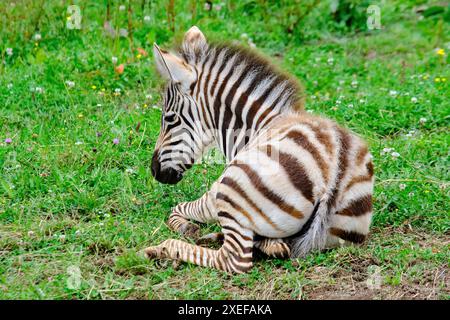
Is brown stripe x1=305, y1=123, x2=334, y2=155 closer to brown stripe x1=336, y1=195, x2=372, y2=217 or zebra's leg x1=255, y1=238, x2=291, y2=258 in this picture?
brown stripe x1=336, y1=195, x2=372, y2=217

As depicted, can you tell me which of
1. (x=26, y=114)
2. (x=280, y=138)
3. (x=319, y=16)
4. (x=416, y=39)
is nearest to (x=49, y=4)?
(x=26, y=114)

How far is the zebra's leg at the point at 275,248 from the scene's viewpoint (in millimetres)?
5738

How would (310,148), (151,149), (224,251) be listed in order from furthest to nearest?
1. (151,149)
2. (224,251)
3. (310,148)

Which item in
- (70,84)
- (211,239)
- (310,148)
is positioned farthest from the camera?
(70,84)

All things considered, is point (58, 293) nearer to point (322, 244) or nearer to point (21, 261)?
point (21, 261)

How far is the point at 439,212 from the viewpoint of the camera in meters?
6.50

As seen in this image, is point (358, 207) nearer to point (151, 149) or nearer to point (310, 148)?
point (310, 148)

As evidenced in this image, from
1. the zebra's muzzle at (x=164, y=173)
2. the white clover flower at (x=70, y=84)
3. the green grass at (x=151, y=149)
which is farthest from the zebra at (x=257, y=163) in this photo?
the white clover flower at (x=70, y=84)

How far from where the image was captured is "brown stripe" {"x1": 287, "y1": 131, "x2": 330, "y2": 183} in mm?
5547

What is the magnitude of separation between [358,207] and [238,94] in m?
1.45

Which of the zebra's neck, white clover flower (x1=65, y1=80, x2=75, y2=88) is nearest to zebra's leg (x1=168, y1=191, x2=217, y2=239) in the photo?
the zebra's neck

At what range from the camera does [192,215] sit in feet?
21.4

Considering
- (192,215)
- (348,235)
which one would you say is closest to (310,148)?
(348,235)

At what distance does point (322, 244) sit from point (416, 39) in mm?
6309
